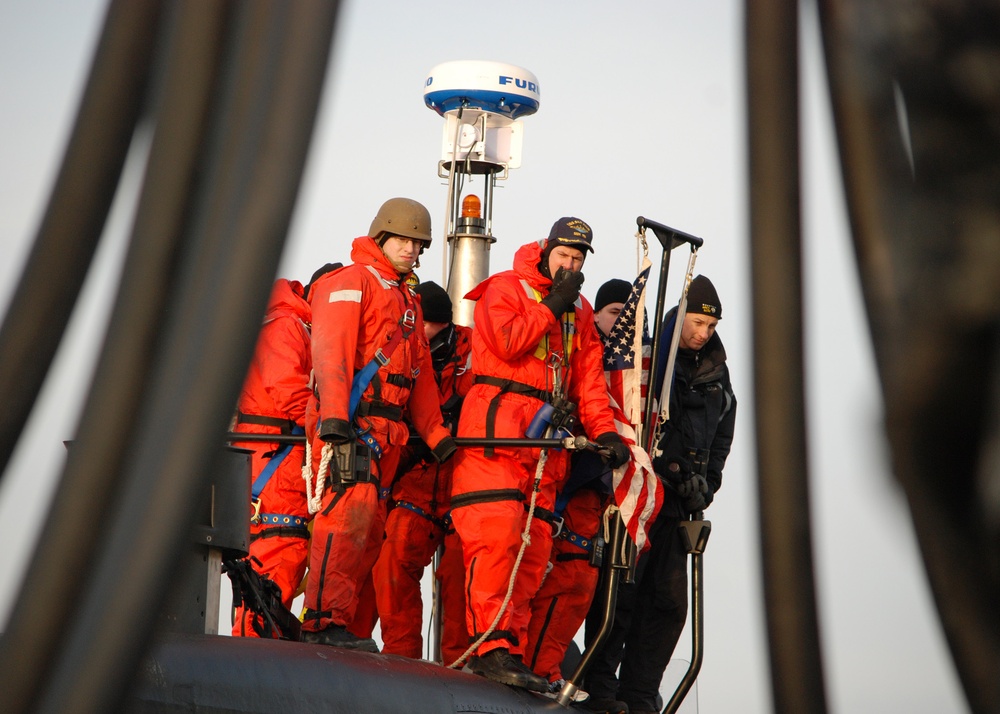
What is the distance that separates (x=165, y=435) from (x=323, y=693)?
A: 3.26 metres

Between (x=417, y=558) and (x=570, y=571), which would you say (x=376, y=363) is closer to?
(x=417, y=558)

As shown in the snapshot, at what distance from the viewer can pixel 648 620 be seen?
7066 millimetres

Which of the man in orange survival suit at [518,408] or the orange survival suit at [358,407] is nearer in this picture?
the orange survival suit at [358,407]

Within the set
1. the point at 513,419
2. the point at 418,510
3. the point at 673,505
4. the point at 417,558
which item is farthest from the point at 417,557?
the point at 673,505

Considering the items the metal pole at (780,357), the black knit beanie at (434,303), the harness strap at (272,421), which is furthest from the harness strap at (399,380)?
the metal pole at (780,357)

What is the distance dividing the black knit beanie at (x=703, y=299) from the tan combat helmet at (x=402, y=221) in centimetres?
150

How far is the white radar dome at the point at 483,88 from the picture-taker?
9359 mm

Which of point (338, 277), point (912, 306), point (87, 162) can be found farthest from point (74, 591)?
point (338, 277)

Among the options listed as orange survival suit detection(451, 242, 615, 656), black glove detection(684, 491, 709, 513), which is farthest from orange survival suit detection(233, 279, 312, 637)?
black glove detection(684, 491, 709, 513)

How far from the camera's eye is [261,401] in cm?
692

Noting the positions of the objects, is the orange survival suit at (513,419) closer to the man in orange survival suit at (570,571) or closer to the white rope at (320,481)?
the man in orange survival suit at (570,571)

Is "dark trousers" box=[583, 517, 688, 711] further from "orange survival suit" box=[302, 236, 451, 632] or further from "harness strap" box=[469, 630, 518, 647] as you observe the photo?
"orange survival suit" box=[302, 236, 451, 632]

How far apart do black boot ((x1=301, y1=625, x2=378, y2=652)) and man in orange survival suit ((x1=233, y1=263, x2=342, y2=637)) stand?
340mm

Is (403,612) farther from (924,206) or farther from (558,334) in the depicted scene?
(924,206)
